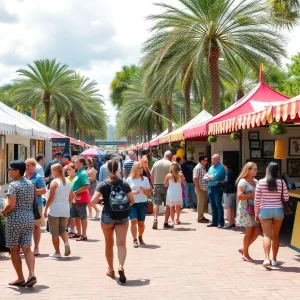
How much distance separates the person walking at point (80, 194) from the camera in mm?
10141

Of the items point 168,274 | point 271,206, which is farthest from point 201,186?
point 168,274

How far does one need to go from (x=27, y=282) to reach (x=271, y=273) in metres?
3.29

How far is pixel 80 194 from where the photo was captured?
33.7 ft

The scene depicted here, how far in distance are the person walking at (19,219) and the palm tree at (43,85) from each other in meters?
30.6

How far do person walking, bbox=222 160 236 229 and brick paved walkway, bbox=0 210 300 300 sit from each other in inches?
70.2

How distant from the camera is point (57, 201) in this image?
8.47 metres

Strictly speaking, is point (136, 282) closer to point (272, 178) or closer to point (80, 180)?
point (272, 178)

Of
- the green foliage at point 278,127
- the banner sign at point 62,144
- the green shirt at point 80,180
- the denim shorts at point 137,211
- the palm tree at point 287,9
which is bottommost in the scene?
the denim shorts at point 137,211

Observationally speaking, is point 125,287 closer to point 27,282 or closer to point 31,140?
point 27,282

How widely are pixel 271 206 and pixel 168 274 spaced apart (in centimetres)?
177

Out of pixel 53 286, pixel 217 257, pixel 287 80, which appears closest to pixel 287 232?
pixel 217 257

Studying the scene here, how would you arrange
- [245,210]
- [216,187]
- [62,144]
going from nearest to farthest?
1. [245,210]
2. [216,187]
3. [62,144]

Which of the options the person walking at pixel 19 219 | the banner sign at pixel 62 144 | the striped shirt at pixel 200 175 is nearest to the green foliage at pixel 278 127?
the striped shirt at pixel 200 175

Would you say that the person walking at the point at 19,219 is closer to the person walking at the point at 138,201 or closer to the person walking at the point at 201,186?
the person walking at the point at 138,201
